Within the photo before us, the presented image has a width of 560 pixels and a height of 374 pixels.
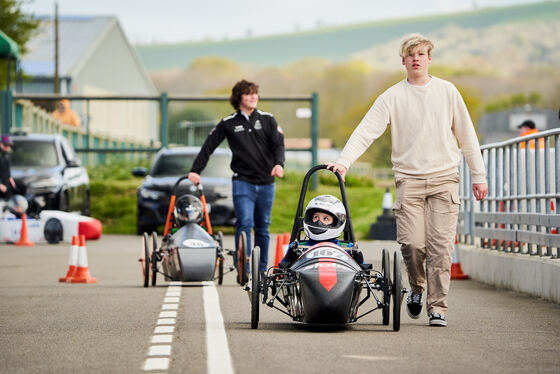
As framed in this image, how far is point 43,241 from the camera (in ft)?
79.4

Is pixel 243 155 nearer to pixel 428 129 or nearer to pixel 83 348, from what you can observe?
pixel 428 129

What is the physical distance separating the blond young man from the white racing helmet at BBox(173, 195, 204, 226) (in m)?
3.69

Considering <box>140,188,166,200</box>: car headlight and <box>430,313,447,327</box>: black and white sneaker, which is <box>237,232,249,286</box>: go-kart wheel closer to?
<box>430,313,447,327</box>: black and white sneaker

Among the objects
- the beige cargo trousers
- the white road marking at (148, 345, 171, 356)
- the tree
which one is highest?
the tree

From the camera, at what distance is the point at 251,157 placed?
14648mm

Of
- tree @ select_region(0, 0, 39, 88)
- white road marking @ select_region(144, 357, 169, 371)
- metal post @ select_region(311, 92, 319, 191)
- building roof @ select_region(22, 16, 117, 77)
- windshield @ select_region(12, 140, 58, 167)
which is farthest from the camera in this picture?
building roof @ select_region(22, 16, 117, 77)

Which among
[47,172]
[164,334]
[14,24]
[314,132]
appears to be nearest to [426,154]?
[164,334]

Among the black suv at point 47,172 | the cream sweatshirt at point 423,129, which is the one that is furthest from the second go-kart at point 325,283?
the black suv at point 47,172

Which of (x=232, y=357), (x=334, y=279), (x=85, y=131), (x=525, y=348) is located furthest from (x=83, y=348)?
(x=85, y=131)

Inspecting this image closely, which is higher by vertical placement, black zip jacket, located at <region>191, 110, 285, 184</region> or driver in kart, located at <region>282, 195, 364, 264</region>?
black zip jacket, located at <region>191, 110, 285, 184</region>

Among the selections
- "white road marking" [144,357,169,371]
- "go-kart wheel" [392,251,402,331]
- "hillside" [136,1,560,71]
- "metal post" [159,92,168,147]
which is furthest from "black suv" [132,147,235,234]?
"hillside" [136,1,560,71]

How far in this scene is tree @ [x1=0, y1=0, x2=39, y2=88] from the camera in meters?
45.0

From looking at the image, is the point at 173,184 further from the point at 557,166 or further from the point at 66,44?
the point at 66,44

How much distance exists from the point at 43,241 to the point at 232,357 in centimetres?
1628
